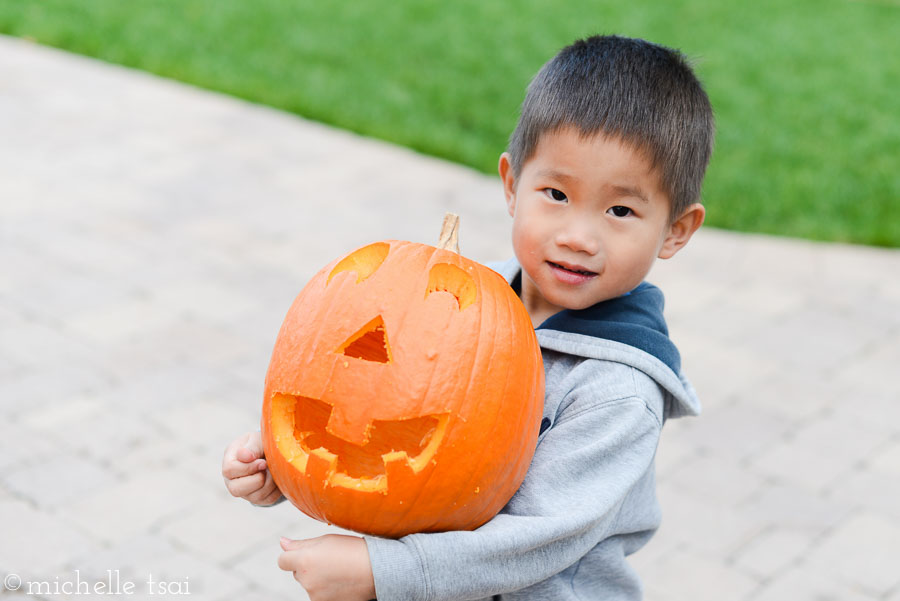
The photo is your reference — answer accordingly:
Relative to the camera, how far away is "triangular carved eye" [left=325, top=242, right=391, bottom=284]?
1.74 meters

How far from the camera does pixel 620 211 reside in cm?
184

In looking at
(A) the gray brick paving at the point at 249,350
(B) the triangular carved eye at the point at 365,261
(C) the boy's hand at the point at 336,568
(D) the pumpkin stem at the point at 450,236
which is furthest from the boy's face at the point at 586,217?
(A) the gray brick paving at the point at 249,350

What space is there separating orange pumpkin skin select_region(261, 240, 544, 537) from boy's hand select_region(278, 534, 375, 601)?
1.5 inches

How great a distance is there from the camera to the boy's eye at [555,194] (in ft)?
6.03

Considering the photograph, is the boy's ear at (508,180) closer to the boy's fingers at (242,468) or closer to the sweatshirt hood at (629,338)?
the sweatshirt hood at (629,338)

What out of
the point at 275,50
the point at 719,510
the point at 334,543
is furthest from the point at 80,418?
the point at 275,50

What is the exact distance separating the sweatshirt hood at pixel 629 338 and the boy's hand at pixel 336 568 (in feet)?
1.79

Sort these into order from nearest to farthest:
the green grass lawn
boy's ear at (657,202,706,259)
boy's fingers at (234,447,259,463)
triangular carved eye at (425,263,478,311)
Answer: triangular carved eye at (425,263,478,311), boy's fingers at (234,447,259,463), boy's ear at (657,202,706,259), the green grass lawn

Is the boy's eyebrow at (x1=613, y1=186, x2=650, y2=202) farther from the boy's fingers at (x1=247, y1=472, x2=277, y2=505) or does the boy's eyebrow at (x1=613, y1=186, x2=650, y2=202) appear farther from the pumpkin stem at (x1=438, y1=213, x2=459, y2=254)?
the boy's fingers at (x1=247, y1=472, x2=277, y2=505)

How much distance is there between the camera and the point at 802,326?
5.25 m

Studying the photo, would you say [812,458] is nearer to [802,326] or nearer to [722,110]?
[802,326]

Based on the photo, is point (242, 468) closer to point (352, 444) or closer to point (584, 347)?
point (352, 444)

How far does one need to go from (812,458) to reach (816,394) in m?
0.54

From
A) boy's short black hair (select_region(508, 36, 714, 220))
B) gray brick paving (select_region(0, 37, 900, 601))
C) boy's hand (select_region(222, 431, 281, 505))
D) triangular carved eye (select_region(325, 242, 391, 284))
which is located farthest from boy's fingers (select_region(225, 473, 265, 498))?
gray brick paving (select_region(0, 37, 900, 601))
